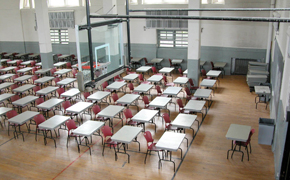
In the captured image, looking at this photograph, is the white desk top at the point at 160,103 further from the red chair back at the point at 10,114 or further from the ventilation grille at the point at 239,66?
A: the ventilation grille at the point at 239,66

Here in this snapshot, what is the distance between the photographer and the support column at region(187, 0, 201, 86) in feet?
45.6

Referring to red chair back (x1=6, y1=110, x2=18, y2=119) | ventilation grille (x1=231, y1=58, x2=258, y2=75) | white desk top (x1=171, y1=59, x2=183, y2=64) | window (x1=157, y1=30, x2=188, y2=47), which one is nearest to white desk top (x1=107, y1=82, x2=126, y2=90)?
red chair back (x1=6, y1=110, x2=18, y2=119)

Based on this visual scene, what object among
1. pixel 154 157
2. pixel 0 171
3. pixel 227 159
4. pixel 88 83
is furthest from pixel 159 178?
pixel 0 171

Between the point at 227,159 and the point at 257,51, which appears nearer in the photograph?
the point at 227,159

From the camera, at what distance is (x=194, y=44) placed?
14289 millimetres

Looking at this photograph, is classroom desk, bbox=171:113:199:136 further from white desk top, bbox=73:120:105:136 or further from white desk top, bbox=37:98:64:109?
white desk top, bbox=37:98:64:109

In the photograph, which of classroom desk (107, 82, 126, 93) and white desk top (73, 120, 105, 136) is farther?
classroom desk (107, 82, 126, 93)

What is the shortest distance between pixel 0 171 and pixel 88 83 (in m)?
4.37

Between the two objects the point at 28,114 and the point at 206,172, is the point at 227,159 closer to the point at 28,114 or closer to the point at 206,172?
the point at 206,172

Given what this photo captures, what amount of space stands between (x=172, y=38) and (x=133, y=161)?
465 inches

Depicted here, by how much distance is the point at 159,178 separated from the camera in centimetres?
798

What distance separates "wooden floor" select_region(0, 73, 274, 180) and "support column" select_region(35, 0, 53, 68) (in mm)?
7358

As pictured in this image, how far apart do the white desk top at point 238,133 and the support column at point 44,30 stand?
12552 millimetres

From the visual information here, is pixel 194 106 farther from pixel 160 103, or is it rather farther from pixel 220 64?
pixel 220 64
